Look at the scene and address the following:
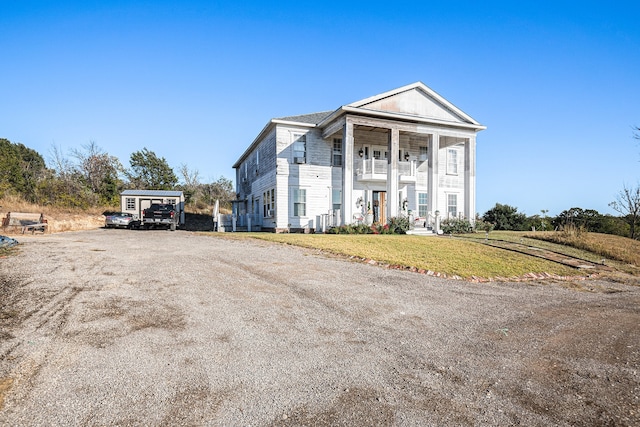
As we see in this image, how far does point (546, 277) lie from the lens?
10.0 meters

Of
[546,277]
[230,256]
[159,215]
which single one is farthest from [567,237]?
[159,215]

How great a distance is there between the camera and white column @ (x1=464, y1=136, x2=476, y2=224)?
22391 mm

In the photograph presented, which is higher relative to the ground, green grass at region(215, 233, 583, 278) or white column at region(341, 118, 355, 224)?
white column at region(341, 118, 355, 224)

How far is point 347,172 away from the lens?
20.0m

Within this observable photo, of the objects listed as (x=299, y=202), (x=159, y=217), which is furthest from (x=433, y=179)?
(x=159, y=217)

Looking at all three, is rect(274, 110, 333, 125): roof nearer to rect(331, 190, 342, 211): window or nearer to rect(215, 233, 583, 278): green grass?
rect(331, 190, 342, 211): window

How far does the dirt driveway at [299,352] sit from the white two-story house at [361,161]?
45.3 feet

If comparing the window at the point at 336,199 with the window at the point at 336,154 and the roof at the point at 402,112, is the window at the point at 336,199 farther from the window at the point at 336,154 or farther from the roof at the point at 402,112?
the roof at the point at 402,112

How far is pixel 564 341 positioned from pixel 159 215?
24.2 meters

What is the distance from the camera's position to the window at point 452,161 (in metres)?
25.6

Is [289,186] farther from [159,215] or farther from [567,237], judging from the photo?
[567,237]

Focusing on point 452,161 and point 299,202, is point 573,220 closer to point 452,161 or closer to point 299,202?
point 452,161

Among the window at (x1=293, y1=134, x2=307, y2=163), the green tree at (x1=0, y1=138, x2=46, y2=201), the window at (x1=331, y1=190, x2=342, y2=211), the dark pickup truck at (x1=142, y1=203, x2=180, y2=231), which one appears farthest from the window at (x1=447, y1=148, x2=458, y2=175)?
the green tree at (x1=0, y1=138, x2=46, y2=201)

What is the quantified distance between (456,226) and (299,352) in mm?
18720
